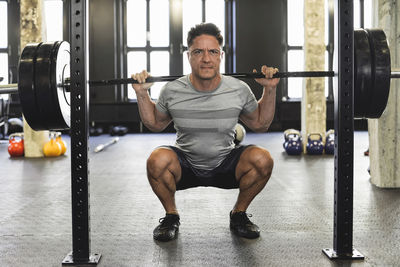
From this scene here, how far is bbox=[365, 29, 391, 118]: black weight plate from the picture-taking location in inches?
56.5

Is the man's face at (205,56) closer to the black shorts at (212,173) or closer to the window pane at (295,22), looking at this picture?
the black shorts at (212,173)

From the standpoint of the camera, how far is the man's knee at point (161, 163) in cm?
171

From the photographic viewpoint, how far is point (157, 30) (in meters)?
8.25

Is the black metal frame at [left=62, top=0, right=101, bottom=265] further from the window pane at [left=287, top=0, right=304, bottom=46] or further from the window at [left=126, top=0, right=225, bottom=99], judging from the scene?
the window pane at [left=287, top=0, right=304, bottom=46]

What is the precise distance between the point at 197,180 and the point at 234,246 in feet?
1.11

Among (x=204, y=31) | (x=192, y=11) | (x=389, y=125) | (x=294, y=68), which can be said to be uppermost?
(x=192, y=11)

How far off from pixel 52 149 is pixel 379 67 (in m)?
3.89

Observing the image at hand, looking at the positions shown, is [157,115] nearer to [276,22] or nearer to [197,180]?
[197,180]

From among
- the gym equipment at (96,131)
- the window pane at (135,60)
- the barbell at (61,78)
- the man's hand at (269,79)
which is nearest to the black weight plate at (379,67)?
the barbell at (61,78)

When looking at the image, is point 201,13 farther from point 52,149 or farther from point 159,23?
point 52,149

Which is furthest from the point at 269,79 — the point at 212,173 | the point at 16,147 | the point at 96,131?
the point at 96,131

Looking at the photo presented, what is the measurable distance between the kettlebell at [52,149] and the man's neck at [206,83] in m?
3.27

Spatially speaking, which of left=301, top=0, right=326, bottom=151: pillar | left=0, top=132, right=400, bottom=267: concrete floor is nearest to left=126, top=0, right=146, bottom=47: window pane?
left=301, top=0, right=326, bottom=151: pillar

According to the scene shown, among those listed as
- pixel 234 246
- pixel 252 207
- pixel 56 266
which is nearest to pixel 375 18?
pixel 252 207
